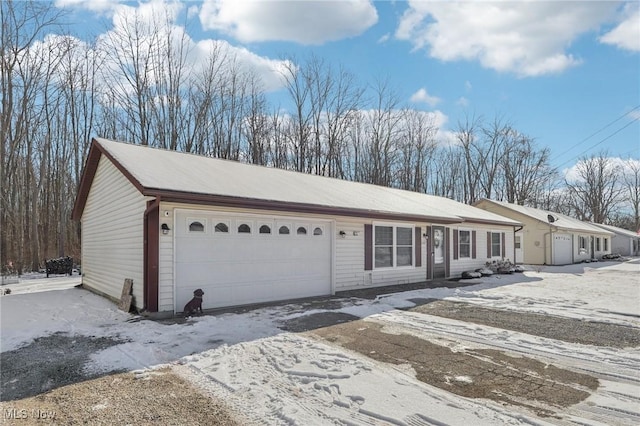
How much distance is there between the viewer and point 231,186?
8.46 meters

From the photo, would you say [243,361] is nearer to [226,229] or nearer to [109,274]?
[226,229]

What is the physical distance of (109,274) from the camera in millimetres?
9453

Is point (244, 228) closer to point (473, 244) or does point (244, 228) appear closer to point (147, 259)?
point (147, 259)

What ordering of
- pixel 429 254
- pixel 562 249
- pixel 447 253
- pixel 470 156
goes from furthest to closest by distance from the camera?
pixel 470 156 < pixel 562 249 < pixel 447 253 < pixel 429 254

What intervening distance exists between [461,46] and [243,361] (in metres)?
12.3

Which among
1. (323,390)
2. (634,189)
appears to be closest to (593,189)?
(634,189)

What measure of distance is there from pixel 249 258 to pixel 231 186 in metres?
1.65

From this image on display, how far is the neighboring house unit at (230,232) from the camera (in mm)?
7258

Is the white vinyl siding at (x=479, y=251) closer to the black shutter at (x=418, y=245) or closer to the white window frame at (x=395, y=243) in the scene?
the black shutter at (x=418, y=245)

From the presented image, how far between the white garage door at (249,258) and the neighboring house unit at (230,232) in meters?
0.02

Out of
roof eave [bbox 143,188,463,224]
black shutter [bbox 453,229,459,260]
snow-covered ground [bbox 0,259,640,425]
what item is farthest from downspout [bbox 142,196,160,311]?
black shutter [bbox 453,229,459,260]

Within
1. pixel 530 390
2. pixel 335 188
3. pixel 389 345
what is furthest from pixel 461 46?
pixel 530 390

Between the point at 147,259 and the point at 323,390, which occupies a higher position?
the point at 147,259

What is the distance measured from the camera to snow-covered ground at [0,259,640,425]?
10.9 feet
